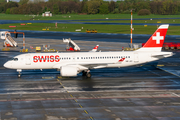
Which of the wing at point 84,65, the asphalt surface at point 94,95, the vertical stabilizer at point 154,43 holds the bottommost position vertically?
the asphalt surface at point 94,95

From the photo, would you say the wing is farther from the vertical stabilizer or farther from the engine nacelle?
the vertical stabilizer

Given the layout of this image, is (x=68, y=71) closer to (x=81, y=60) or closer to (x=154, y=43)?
(x=81, y=60)

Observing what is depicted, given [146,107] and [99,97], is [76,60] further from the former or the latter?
[146,107]

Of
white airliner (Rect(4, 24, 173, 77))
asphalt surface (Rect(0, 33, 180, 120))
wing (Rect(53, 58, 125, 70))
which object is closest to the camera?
asphalt surface (Rect(0, 33, 180, 120))

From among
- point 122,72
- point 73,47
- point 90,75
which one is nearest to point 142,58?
point 122,72

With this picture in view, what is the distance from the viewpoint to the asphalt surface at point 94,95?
28.3 m

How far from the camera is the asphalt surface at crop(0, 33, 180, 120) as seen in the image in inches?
1116

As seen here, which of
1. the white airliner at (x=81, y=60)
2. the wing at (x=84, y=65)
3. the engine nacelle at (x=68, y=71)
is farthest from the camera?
the white airliner at (x=81, y=60)

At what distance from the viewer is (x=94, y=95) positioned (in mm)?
35219

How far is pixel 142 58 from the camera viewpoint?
151 feet

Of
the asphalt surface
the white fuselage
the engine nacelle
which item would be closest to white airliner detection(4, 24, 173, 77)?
the white fuselage

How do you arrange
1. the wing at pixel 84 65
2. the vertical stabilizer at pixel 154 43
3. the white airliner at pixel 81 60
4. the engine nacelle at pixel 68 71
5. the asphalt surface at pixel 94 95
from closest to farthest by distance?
the asphalt surface at pixel 94 95 < the engine nacelle at pixel 68 71 < the wing at pixel 84 65 < the white airliner at pixel 81 60 < the vertical stabilizer at pixel 154 43

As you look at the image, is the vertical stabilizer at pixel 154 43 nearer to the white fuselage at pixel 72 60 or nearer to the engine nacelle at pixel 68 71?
the white fuselage at pixel 72 60

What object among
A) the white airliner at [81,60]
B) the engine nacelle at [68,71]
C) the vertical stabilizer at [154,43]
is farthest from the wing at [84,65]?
the vertical stabilizer at [154,43]
